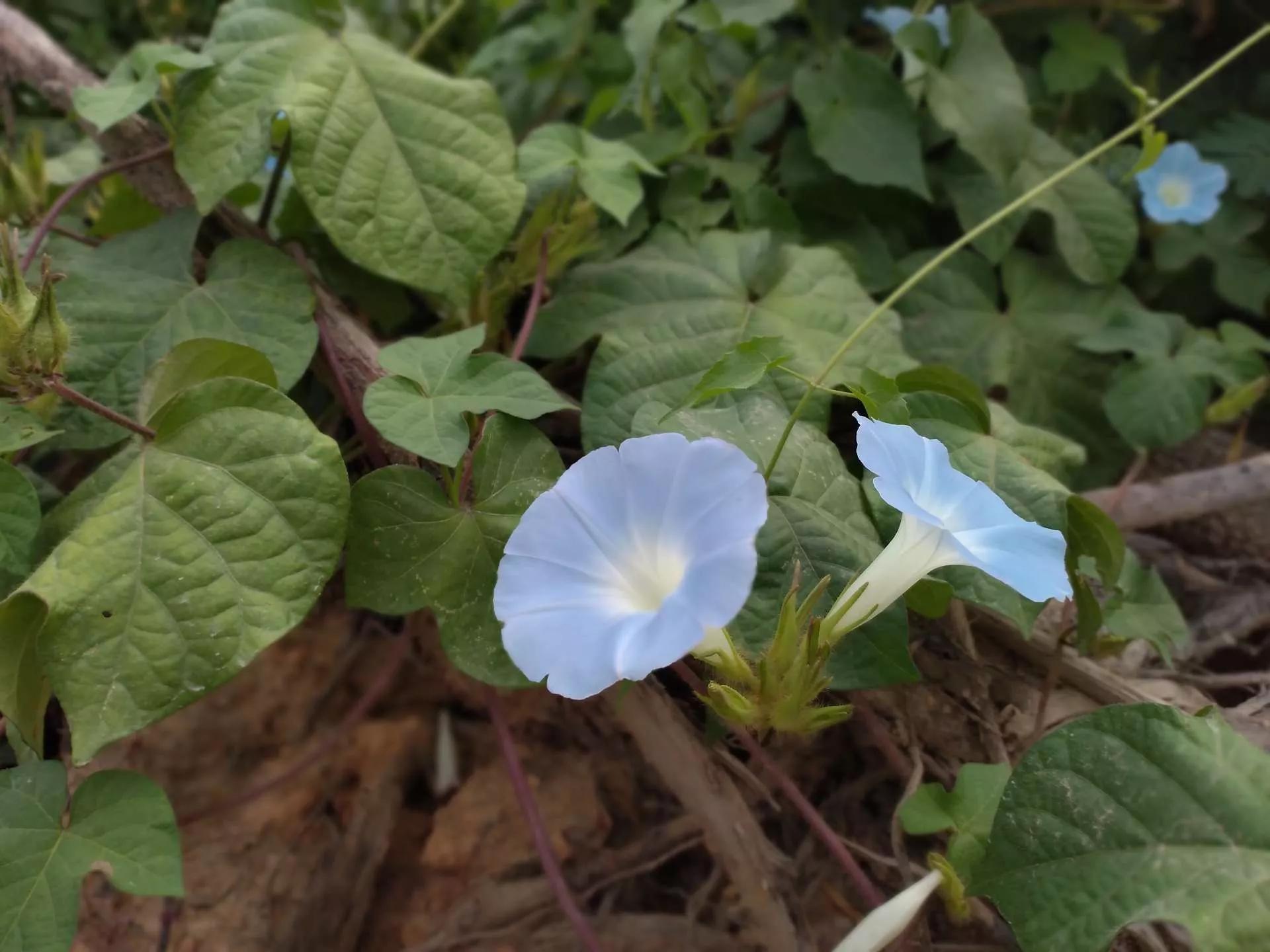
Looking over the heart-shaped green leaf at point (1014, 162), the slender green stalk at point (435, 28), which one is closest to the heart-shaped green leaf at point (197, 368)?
the slender green stalk at point (435, 28)

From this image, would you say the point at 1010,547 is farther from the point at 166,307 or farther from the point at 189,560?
the point at 166,307

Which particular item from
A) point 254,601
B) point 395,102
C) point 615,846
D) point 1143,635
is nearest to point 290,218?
point 395,102

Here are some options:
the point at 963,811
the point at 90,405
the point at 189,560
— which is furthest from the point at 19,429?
the point at 963,811

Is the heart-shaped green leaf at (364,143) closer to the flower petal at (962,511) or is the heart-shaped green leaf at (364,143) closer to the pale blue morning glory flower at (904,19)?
the flower petal at (962,511)

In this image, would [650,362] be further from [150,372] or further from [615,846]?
[615,846]

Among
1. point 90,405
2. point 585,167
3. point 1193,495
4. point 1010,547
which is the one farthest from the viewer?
point 1193,495

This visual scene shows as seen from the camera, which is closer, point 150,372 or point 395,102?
point 150,372
